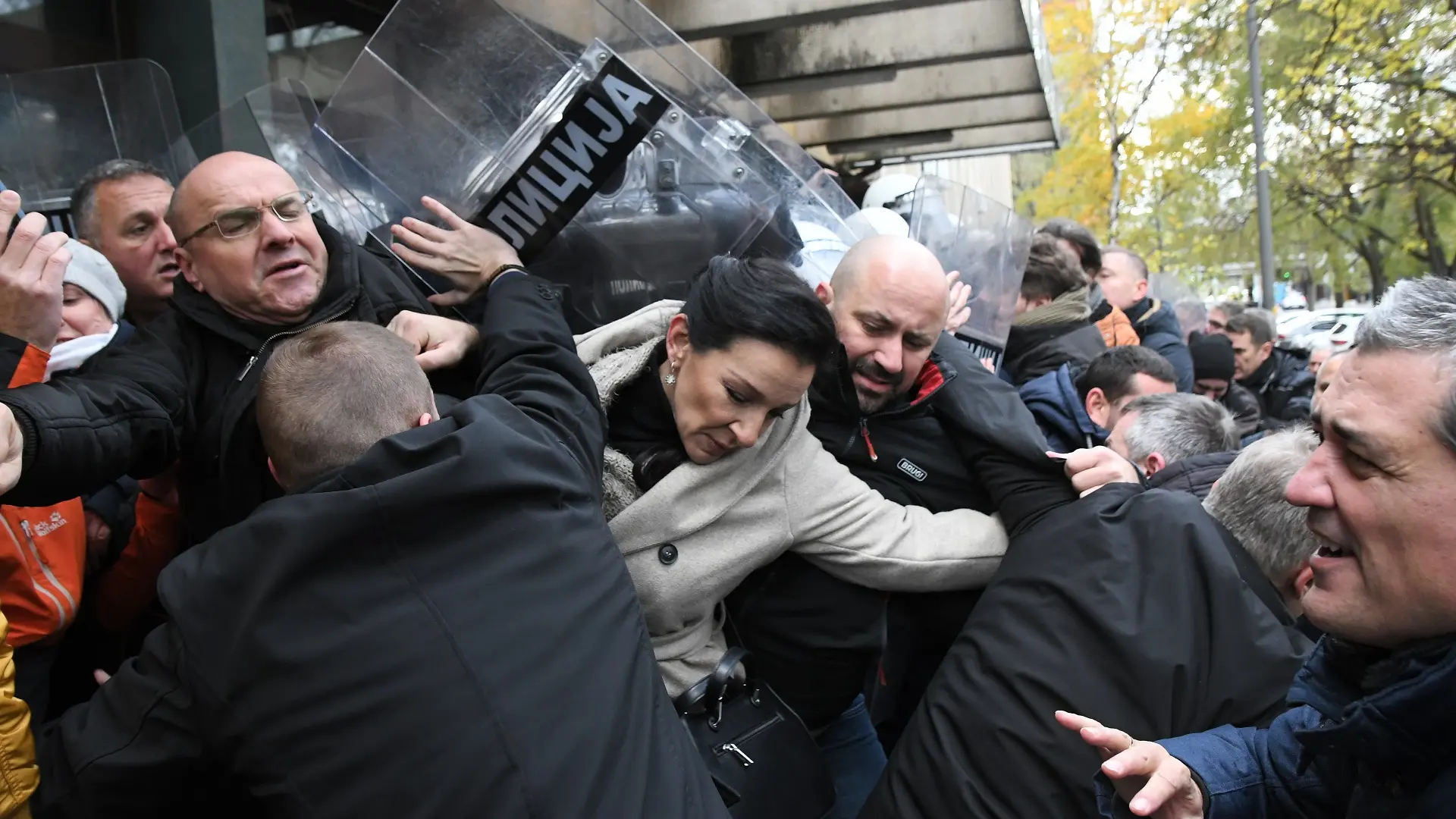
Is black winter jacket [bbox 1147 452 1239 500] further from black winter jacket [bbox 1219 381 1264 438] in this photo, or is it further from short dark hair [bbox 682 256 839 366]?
black winter jacket [bbox 1219 381 1264 438]

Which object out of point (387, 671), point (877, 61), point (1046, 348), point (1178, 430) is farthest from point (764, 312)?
point (877, 61)

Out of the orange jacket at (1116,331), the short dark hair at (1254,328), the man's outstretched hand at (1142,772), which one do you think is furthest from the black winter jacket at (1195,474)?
the short dark hair at (1254,328)

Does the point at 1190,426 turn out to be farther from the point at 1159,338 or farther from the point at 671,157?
the point at 1159,338

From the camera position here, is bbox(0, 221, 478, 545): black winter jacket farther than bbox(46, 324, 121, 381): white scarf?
No

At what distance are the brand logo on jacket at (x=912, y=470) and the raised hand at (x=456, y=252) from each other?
969mm

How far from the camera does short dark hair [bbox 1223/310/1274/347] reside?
6723 mm

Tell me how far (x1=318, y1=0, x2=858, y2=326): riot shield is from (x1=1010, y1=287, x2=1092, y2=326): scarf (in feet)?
5.03

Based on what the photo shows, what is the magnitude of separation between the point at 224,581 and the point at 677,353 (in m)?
1.01

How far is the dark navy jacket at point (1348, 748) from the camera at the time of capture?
134cm

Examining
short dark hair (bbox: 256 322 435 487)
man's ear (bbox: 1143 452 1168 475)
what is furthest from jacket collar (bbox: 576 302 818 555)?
man's ear (bbox: 1143 452 1168 475)

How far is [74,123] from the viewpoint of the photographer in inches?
122

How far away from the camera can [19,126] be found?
3016mm

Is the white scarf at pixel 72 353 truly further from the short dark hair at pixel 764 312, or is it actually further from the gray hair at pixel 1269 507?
the gray hair at pixel 1269 507

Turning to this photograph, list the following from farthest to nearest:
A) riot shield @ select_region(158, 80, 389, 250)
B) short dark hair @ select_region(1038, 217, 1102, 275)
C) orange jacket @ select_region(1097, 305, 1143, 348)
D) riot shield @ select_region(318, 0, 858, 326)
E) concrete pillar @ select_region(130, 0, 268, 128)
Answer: short dark hair @ select_region(1038, 217, 1102, 275) → orange jacket @ select_region(1097, 305, 1143, 348) → concrete pillar @ select_region(130, 0, 268, 128) → riot shield @ select_region(158, 80, 389, 250) → riot shield @ select_region(318, 0, 858, 326)
